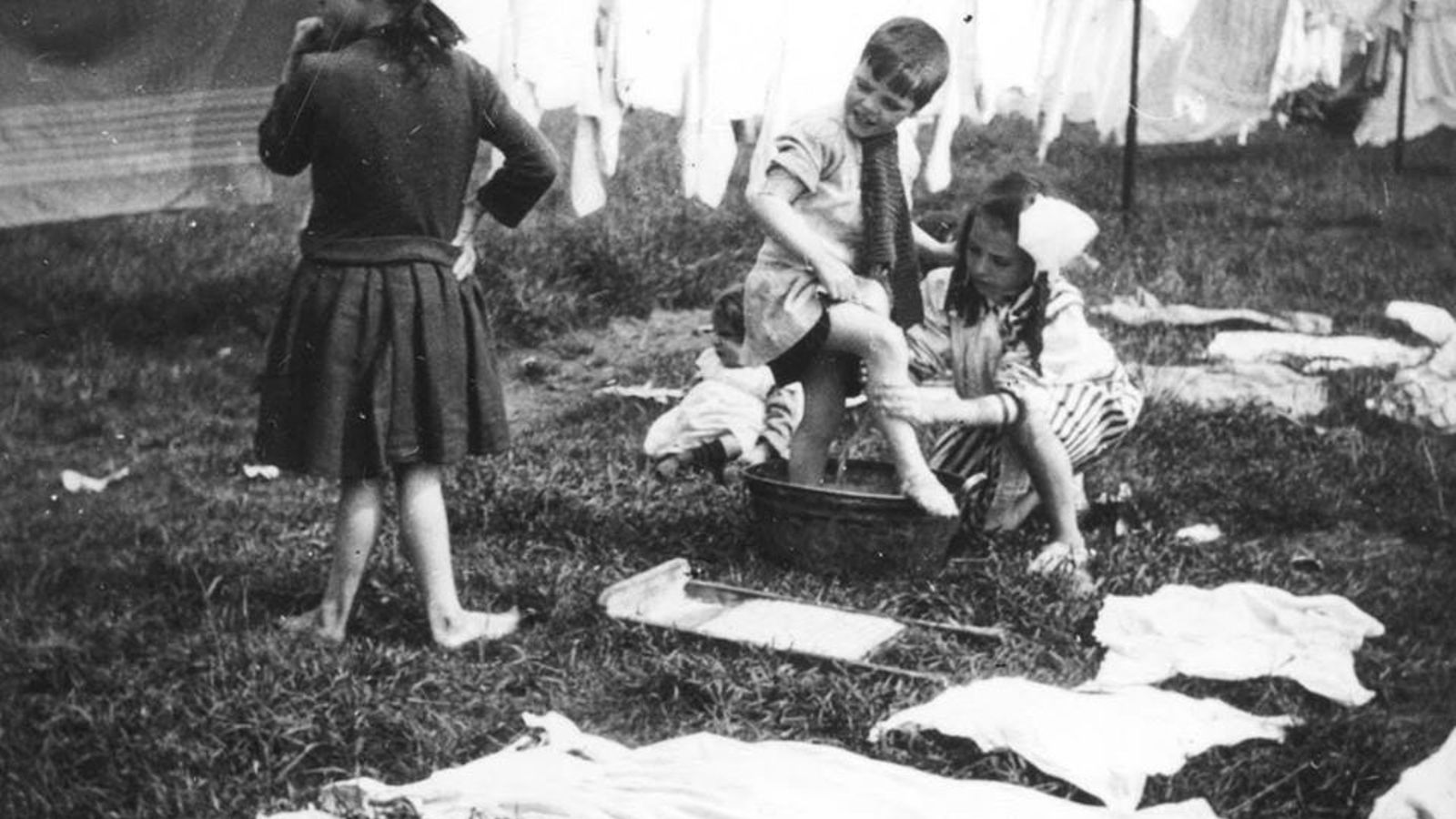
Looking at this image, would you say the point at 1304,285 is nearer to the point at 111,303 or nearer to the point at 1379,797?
the point at 1379,797

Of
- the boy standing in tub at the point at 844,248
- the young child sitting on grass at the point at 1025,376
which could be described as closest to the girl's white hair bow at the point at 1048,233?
the young child sitting on grass at the point at 1025,376

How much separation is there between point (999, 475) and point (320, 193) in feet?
5.96

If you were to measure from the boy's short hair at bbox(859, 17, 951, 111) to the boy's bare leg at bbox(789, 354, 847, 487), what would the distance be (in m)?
0.68

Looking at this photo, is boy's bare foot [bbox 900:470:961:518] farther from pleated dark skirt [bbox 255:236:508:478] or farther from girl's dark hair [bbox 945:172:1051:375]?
pleated dark skirt [bbox 255:236:508:478]

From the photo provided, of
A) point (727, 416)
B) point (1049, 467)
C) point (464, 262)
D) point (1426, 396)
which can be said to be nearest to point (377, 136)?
point (464, 262)

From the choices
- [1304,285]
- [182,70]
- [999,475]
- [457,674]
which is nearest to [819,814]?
[457,674]

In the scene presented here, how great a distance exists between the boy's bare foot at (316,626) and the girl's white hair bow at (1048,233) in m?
1.87

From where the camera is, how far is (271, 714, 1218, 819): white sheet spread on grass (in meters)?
2.58

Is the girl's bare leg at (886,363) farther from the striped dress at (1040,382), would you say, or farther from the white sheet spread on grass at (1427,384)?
the white sheet spread on grass at (1427,384)

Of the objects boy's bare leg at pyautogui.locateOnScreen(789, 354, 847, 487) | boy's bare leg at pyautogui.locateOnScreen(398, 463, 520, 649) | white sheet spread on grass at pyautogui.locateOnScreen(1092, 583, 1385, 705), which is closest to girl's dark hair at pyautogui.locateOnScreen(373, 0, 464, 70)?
boy's bare leg at pyautogui.locateOnScreen(398, 463, 520, 649)

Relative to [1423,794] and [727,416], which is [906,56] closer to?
[727,416]

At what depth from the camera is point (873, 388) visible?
366 cm

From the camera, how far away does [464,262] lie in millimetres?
3240

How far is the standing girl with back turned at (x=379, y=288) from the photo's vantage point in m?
3.05
